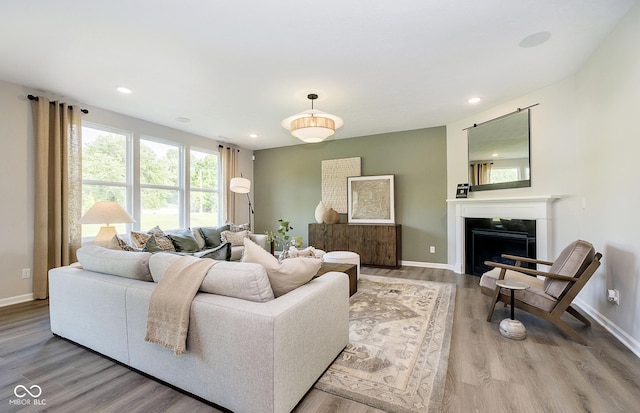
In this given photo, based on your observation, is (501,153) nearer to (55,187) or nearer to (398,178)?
(398,178)

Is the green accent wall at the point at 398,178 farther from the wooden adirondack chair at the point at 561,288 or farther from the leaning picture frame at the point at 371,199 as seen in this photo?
the wooden adirondack chair at the point at 561,288

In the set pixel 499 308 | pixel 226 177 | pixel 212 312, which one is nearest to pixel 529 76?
pixel 499 308

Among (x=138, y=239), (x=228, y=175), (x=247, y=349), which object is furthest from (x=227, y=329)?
(x=228, y=175)

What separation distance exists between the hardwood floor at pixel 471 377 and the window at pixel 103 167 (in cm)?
203

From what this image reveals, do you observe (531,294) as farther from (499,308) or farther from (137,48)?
(137,48)

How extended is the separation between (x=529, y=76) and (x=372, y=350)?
352 centimetres

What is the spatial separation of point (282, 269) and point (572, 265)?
101 inches

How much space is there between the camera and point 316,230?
229 inches

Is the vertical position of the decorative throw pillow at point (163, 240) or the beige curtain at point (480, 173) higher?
the beige curtain at point (480, 173)

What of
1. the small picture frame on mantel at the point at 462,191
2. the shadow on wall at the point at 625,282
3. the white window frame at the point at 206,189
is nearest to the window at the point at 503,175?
the small picture frame on mantel at the point at 462,191

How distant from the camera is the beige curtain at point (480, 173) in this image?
14.5 feet

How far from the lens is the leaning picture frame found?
5539 millimetres

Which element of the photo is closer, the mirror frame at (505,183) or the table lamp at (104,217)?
the table lamp at (104,217)

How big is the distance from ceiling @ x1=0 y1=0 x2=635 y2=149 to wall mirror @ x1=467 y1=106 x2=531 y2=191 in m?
0.37
